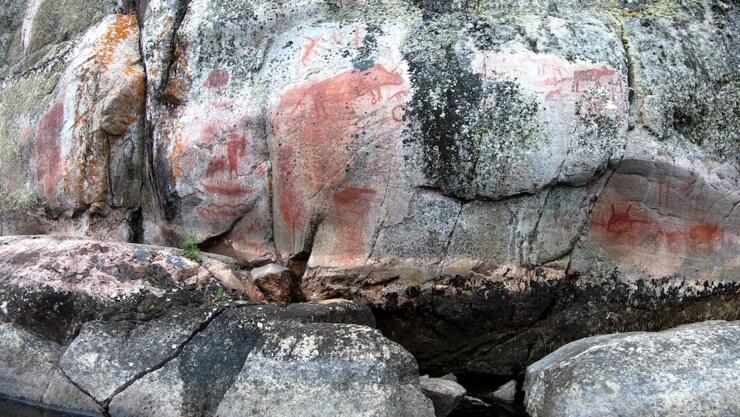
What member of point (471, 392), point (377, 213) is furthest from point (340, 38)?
point (471, 392)

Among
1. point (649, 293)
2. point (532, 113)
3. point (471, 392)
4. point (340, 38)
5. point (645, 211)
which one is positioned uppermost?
point (340, 38)

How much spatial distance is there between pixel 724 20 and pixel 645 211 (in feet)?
5.12

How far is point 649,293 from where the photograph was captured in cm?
626

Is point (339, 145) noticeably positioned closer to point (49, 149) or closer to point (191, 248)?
point (191, 248)

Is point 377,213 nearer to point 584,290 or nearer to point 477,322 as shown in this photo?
point 477,322

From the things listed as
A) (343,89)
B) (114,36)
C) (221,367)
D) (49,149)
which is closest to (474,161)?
(343,89)

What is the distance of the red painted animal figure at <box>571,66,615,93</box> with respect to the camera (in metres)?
6.23

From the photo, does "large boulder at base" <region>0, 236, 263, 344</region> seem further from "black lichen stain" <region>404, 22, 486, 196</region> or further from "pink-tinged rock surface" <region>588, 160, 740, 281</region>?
"pink-tinged rock surface" <region>588, 160, 740, 281</region>

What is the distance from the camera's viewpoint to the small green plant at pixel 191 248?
6.06 meters

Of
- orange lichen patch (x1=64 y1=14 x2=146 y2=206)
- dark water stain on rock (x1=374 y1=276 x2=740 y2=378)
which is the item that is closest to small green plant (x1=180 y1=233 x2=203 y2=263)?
orange lichen patch (x1=64 y1=14 x2=146 y2=206)

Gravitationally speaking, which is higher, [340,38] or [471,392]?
[340,38]

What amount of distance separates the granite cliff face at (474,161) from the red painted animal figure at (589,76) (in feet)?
0.05

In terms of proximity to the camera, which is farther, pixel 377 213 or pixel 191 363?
pixel 377 213

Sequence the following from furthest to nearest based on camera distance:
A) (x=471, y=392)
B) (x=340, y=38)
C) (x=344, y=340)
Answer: (x=340, y=38) → (x=471, y=392) → (x=344, y=340)
